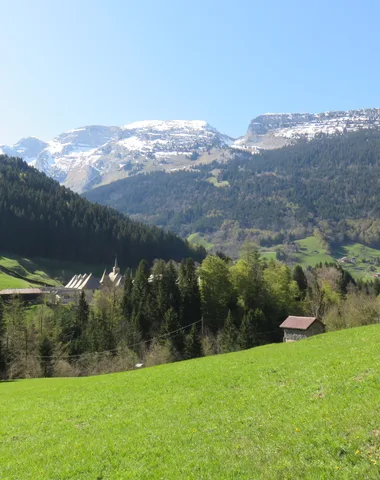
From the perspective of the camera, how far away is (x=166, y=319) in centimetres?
7625

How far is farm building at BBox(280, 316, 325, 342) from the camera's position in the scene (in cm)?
6300

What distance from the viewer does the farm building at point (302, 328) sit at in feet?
207

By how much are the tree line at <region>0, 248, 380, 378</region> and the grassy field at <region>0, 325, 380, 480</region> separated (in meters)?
43.3

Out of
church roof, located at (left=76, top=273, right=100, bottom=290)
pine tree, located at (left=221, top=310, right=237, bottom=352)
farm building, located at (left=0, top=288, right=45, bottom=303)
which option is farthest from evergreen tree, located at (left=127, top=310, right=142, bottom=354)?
church roof, located at (left=76, top=273, right=100, bottom=290)

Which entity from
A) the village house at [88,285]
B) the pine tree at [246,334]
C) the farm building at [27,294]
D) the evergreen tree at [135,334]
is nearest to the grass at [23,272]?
the village house at [88,285]

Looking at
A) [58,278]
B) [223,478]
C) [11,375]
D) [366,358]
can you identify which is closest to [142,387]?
[366,358]

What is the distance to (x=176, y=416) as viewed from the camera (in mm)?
19375

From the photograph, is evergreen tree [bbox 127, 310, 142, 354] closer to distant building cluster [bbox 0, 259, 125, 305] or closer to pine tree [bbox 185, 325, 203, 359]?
pine tree [bbox 185, 325, 203, 359]

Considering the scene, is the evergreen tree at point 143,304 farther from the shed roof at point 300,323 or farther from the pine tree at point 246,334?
the shed roof at point 300,323

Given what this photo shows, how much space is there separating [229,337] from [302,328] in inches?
594

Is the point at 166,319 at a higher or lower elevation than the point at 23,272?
higher

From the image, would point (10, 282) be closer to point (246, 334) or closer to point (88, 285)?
point (88, 285)

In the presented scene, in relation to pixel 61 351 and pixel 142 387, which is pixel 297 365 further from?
pixel 61 351

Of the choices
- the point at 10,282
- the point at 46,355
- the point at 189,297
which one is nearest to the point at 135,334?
the point at 189,297
